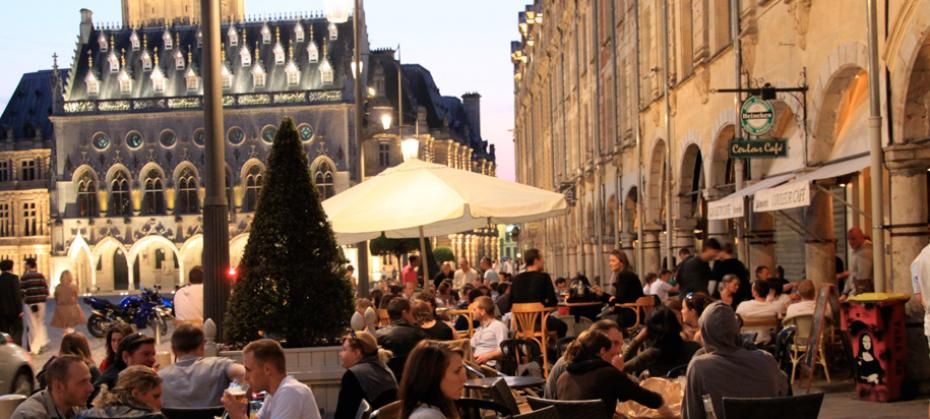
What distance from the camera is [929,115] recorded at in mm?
12539

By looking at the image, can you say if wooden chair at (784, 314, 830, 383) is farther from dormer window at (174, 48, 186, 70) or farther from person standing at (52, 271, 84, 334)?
dormer window at (174, 48, 186, 70)

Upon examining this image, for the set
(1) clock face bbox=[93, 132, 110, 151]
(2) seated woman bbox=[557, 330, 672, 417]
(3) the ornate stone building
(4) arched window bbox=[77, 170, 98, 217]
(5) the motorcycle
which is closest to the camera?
(2) seated woman bbox=[557, 330, 672, 417]

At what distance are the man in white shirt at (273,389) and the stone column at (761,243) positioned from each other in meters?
13.5

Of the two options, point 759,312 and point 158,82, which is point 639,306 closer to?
point 759,312

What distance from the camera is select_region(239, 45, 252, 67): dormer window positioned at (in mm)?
87238

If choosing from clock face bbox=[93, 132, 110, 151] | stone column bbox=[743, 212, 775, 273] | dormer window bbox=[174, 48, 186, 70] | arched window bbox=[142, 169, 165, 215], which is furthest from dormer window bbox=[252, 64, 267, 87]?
stone column bbox=[743, 212, 775, 273]

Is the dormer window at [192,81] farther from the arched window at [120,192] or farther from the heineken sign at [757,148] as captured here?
the heineken sign at [757,148]

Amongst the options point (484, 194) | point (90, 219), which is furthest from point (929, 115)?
point (90, 219)

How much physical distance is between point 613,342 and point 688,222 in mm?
16257

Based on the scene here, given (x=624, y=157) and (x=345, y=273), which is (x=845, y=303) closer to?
(x=345, y=273)

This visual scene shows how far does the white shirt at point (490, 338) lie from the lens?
1191cm

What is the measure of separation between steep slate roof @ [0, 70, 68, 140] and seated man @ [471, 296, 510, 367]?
298ft

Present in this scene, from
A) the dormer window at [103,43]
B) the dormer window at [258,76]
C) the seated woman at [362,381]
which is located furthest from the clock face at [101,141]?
the seated woman at [362,381]

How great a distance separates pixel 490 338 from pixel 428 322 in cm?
116
